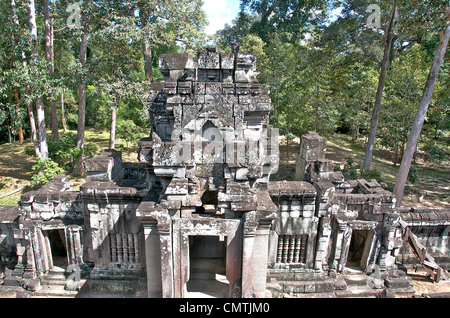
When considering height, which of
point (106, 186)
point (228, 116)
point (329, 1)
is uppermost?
point (329, 1)

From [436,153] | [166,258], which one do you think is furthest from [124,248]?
[436,153]

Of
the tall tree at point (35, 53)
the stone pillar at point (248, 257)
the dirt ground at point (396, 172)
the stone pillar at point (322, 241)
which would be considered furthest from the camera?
the dirt ground at point (396, 172)

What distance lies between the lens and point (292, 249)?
8.32 meters

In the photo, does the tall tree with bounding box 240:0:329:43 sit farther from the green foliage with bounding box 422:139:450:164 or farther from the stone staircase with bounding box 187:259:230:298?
the stone staircase with bounding box 187:259:230:298

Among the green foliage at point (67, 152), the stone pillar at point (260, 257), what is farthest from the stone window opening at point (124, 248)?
the green foliage at point (67, 152)

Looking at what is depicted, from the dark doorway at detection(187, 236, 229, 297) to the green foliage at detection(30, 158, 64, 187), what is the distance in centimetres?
952

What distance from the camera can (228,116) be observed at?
282 inches

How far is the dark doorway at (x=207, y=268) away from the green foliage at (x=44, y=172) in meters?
9.52

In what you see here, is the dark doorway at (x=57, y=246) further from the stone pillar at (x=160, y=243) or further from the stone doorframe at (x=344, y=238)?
the stone doorframe at (x=344, y=238)

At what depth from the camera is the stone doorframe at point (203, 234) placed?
6508 mm

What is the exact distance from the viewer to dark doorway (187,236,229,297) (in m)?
7.77

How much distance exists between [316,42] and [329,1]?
10.8 ft
